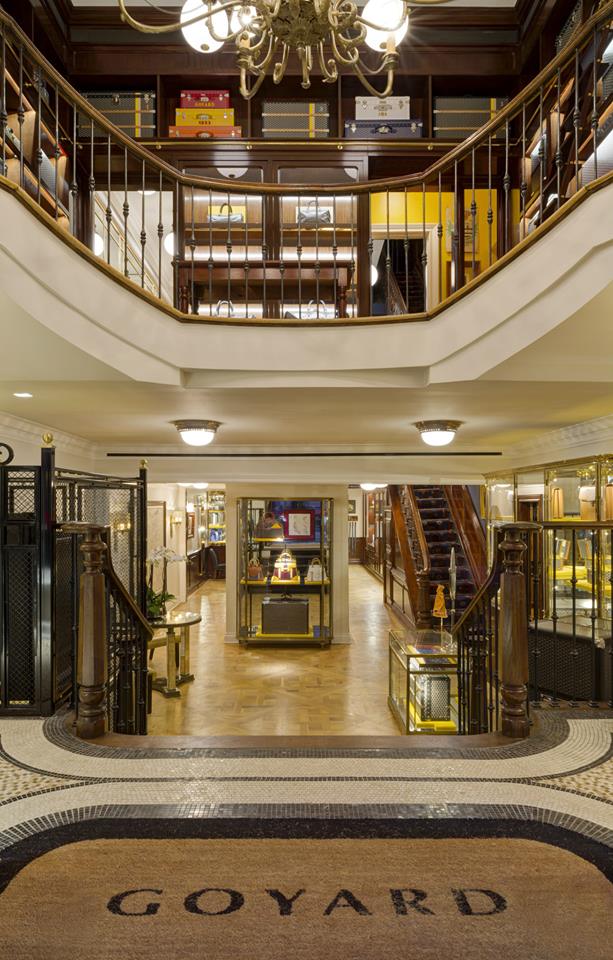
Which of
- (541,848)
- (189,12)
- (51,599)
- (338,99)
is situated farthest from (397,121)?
(541,848)

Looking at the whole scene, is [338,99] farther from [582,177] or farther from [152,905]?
[152,905]

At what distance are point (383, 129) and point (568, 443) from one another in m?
3.48

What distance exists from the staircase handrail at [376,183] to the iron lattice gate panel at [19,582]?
6.10 feet

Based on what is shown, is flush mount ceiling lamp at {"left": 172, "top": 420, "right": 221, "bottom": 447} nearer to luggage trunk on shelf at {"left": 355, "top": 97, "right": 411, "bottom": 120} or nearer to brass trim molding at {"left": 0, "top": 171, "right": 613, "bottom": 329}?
brass trim molding at {"left": 0, "top": 171, "right": 613, "bottom": 329}

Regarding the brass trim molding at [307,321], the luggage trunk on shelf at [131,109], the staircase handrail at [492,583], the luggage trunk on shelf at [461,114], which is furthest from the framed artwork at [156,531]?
the staircase handrail at [492,583]

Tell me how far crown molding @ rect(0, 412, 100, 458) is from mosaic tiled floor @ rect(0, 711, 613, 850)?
3326mm

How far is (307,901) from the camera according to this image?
1609 mm

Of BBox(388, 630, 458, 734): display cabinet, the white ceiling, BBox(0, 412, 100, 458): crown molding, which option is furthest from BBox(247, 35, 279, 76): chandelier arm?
BBox(388, 630, 458, 734): display cabinet

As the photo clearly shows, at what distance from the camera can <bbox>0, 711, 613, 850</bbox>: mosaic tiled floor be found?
6.64 feet

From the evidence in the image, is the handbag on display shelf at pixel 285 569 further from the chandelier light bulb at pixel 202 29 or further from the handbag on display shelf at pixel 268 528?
the chandelier light bulb at pixel 202 29

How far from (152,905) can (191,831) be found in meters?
0.33

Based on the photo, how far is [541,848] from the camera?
1.83 m

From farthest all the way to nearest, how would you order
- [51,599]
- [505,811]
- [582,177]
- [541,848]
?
1. [582,177]
2. [51,599]
3. [505,811]
4. [541,848]

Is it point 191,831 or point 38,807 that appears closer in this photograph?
point 191,831
